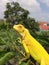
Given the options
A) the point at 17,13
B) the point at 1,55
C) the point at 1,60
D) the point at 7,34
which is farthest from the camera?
the point at 17,13

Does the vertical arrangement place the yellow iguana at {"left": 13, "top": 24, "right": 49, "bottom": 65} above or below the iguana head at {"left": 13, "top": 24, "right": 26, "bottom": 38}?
below

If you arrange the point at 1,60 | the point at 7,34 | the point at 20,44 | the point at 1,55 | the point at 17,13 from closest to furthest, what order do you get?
the point at 1,60 → the point at 1,55 → the point at 20,44 → the point at 7,34 → the point at 17,13

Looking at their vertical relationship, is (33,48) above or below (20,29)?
below

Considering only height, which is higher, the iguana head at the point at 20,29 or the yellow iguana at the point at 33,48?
the iguana head at the point at 20,29

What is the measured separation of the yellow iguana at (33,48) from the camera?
5.29ft

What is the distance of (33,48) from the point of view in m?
1.62

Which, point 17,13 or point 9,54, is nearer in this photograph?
point 9,54

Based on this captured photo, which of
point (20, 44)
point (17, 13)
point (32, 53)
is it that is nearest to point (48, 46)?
point (20, 44)

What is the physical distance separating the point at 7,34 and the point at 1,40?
0.33ft

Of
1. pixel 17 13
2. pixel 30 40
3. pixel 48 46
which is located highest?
pixel 30 40

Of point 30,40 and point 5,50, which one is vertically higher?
point 30,40

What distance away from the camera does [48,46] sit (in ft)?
6.90

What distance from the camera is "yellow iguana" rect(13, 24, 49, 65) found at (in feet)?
5.29

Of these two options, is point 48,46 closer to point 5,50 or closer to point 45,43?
point 45,43
